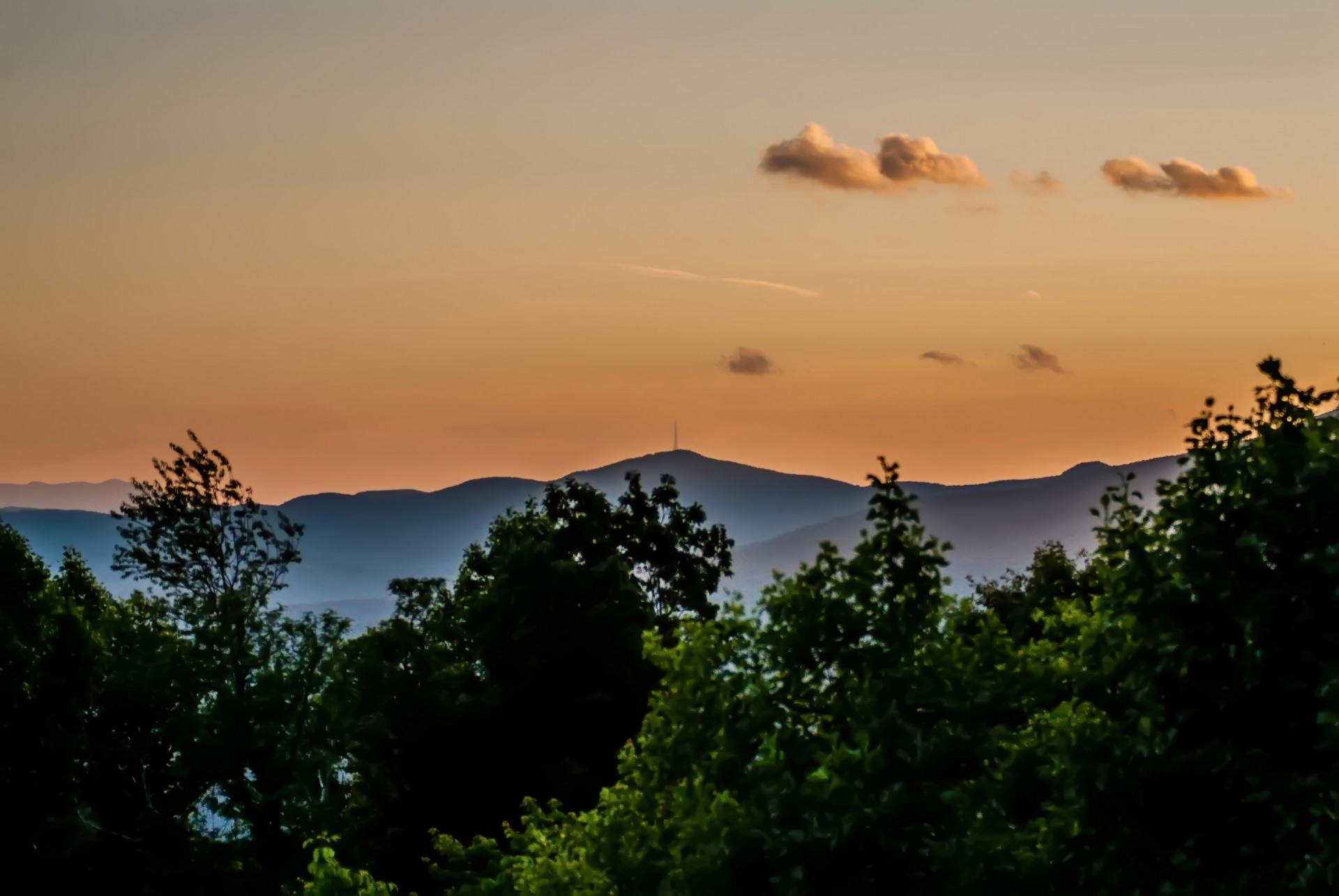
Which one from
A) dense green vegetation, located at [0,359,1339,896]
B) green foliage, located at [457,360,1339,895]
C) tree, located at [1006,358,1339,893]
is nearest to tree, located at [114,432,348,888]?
dense green vegetation, located at [0,359,1339,896]

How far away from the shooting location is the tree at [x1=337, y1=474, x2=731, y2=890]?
132ft

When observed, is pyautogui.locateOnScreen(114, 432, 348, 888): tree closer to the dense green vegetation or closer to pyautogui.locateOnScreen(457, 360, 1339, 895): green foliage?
the dense green vegetation

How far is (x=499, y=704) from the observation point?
40750 millimetres

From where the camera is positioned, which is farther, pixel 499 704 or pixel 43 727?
pixel 43 727

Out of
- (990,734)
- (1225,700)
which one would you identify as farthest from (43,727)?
(1225,700)

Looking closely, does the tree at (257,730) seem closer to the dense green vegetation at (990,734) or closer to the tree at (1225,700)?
the dense green vegetation at (990,734)

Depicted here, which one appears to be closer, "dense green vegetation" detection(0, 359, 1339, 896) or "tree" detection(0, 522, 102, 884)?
"dense green vegetation" detection(0, 359, 1339, 896)

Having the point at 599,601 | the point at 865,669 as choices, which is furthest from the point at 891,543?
the point at 599,601

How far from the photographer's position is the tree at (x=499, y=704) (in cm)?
4034

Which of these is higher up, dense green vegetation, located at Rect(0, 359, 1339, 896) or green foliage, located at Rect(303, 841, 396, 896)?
dense green vegetation, located at Rect(0, 359, 1339, 896)

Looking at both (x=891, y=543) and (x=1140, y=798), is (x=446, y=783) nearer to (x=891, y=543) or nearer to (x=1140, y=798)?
(x=891, y=543)

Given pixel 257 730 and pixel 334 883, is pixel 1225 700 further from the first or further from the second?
pixel 257 730

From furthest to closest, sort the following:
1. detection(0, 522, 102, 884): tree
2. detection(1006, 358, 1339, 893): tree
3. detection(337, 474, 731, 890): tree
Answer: detection(0, 522, 102, 884): tree < detection(337, 474, 731, 890): tree < detection(1006, 358, 1339, 893): tree

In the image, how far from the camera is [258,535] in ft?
319
